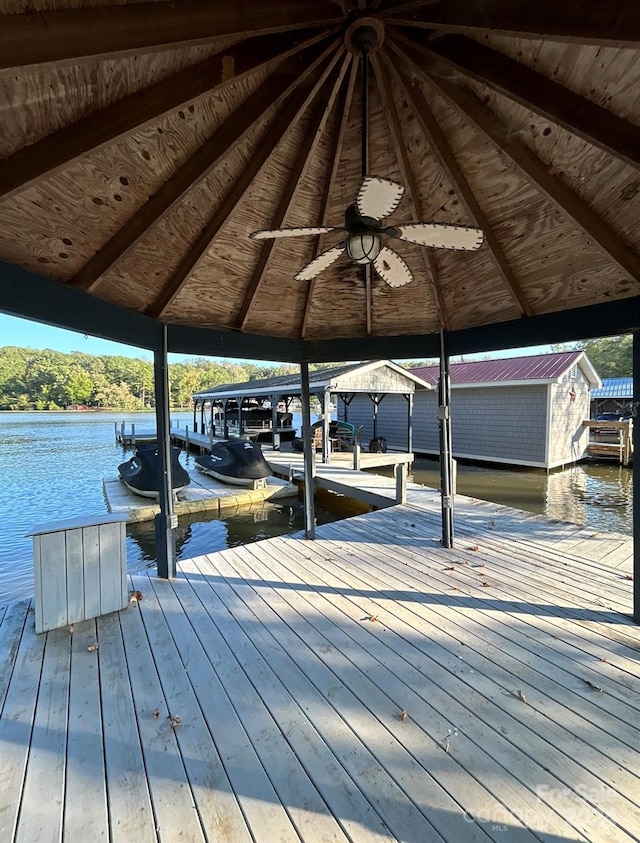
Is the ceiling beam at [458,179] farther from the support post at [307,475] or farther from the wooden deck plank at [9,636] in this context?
the wooden deck plank at [9,636]

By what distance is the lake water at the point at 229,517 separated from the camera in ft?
24.6

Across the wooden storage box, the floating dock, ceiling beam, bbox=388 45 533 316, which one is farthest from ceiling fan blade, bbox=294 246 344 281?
the floating dock

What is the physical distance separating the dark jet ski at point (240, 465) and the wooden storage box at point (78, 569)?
7627mm

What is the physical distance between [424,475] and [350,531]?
24.5ft

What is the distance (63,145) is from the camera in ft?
6.47

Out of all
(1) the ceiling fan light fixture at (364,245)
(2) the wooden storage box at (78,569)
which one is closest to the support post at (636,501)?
(1) the ceiling fan light fixture at (364,245)

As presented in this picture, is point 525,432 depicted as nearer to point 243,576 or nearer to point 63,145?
point 243,576

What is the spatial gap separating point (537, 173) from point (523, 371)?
12253mm

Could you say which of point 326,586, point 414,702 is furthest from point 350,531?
point 414,702

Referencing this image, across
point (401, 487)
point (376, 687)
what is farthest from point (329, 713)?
point (401, 487)

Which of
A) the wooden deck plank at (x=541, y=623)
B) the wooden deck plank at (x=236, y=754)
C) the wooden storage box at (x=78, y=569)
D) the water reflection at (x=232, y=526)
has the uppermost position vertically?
the wooden storage box at (x=78, y=569)

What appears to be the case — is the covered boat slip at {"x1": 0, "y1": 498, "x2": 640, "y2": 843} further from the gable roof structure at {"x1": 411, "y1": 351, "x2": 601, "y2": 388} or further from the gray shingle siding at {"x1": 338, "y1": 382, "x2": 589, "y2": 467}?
the gable roof structure at {"x1": 411, "y1": 351, "x2": 601, "y2": 388}

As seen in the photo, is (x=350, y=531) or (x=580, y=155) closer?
(x=580, y=155)

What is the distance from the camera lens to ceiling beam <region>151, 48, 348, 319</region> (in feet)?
7.33
